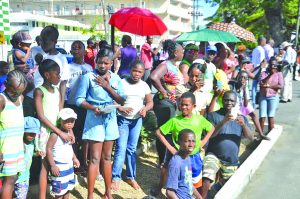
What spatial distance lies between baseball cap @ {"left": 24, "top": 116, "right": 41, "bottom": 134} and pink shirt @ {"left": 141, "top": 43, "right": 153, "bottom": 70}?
606 cm

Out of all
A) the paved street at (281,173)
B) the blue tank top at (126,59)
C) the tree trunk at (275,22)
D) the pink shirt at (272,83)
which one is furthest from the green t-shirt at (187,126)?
the tree trunk at (275,22)

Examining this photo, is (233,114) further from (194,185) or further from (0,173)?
(0,173)

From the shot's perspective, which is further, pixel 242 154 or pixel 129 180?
pixel 242 154

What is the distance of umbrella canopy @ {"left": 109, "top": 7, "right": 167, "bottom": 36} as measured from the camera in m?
6.54

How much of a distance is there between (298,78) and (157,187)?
16579mm

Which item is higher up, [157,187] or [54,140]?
[54,140]

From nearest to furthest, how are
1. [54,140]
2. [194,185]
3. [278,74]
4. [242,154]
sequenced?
[54,140] → [194,185] → [242,154] → [278,74]

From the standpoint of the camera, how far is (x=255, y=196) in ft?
17.5

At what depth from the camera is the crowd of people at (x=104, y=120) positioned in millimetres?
3904

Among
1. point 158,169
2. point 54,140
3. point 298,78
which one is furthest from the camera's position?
point 298,78

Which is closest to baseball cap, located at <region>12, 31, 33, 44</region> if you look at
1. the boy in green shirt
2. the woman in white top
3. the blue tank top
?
the woman in white top

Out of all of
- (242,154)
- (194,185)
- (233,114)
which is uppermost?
(233,114)

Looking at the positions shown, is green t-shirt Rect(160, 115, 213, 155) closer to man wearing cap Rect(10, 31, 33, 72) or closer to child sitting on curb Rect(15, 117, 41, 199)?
child sitting on curb Rect(15, 117, 41, 199)

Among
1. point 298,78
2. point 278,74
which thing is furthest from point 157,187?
point 298,78
